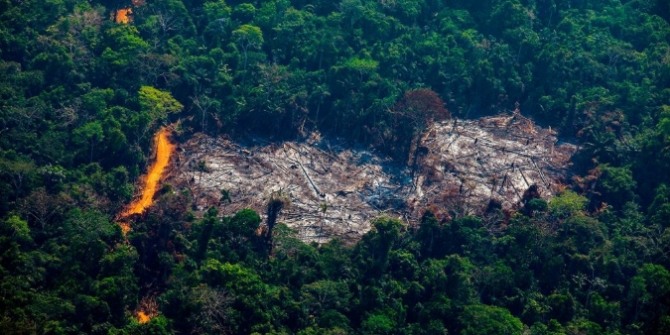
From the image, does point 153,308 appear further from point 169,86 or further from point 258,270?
point 169,86

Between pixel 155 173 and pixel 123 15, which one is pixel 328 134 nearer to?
pixel 155 173

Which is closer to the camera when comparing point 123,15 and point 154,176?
point 154,176

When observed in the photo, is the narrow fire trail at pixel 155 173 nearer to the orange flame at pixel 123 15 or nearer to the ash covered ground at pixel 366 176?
A: the ash covered ground at pixel 366 176

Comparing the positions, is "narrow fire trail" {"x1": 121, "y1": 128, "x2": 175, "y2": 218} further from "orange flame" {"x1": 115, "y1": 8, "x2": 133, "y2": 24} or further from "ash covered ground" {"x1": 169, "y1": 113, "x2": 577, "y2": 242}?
"orange flame" {"x1": 115, "y1": 8, "x2": 133, "y2": 24}

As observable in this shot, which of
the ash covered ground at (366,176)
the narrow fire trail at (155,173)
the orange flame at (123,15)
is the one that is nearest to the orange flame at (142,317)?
the narrow fire trail at (155,173)

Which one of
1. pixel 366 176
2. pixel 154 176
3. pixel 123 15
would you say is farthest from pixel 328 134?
pixel 123 15

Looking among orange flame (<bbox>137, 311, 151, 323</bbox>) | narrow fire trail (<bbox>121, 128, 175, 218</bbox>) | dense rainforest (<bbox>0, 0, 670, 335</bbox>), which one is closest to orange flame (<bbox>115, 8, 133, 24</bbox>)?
dense rainforest (<bbox>0, 0, 670, 335</bbox>)
